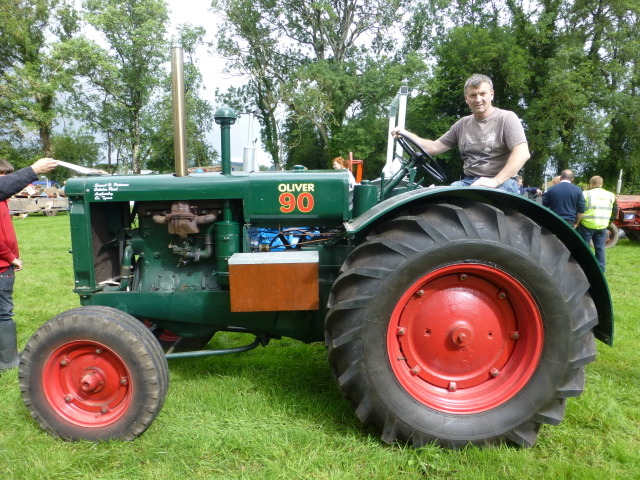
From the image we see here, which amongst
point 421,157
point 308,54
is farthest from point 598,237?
point 308,54

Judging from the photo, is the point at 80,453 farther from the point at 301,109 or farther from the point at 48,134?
the point at 48,134

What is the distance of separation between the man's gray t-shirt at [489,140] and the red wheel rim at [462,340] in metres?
0.96

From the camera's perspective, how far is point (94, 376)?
2320mm

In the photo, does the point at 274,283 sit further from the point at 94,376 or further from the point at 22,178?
the point at 22,178

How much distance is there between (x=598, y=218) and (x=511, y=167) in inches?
213

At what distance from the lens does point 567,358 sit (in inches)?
82.8

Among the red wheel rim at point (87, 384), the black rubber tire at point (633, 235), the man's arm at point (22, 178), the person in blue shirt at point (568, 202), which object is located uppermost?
the man's arm at point (22, 178)

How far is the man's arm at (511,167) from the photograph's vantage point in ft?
8.19

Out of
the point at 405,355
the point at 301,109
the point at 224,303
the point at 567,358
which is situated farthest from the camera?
the point at 301,109

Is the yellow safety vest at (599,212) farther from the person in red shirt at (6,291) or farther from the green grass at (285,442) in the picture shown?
the person in red shirt at (6,291)

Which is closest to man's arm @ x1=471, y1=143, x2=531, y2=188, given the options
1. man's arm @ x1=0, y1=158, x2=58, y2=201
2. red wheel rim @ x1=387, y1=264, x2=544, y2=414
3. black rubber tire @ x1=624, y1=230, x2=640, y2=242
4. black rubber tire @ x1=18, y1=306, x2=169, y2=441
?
red wheel rim @ x1=387, y1=264, x2=544, y2=414

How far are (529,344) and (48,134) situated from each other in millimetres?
29210

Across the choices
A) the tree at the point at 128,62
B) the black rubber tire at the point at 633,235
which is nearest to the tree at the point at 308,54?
the tree at the point at 128,62

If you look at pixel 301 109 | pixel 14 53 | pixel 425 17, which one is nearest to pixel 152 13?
pixel 14 53
